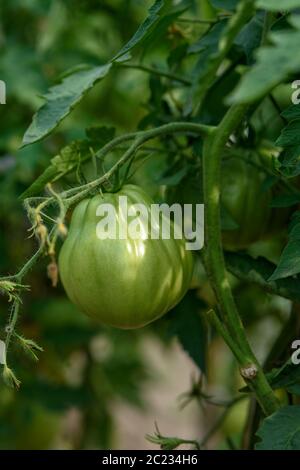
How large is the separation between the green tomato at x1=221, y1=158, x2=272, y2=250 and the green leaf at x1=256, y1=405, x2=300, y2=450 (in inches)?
13.0

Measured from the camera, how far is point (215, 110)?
1.19 meters

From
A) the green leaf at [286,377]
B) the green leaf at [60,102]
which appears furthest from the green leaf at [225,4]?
the green leaf at [286,377]

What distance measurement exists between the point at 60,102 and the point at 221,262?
24 centimetres

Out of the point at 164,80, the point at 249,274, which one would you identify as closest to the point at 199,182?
the point at 249,274

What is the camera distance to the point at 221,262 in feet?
2.96

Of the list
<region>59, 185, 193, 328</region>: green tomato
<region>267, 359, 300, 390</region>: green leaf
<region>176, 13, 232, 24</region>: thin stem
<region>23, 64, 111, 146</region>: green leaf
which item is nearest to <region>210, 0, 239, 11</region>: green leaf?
<region>176, 13, 232, 24</region>: thin stem

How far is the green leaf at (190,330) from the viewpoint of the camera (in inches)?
44.5

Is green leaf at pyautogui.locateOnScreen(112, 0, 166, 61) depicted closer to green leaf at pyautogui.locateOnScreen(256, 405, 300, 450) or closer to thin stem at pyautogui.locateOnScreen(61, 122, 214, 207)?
thin stem at pyautogui.locateOnScreen(61, 122, 214, 207)

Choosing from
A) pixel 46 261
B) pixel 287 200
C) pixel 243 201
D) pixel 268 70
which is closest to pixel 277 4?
pixel 268 70

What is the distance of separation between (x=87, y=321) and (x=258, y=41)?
3.81ft

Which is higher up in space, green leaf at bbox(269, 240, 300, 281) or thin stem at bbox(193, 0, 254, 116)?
thin stem at bbox(193, 0, 254, 116)

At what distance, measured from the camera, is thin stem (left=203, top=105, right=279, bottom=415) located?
0.88 meters

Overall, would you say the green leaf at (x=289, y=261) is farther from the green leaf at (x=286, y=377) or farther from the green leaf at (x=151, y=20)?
the green leaf at (x=151, y=20)

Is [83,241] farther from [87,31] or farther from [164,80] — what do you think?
[87,31]
